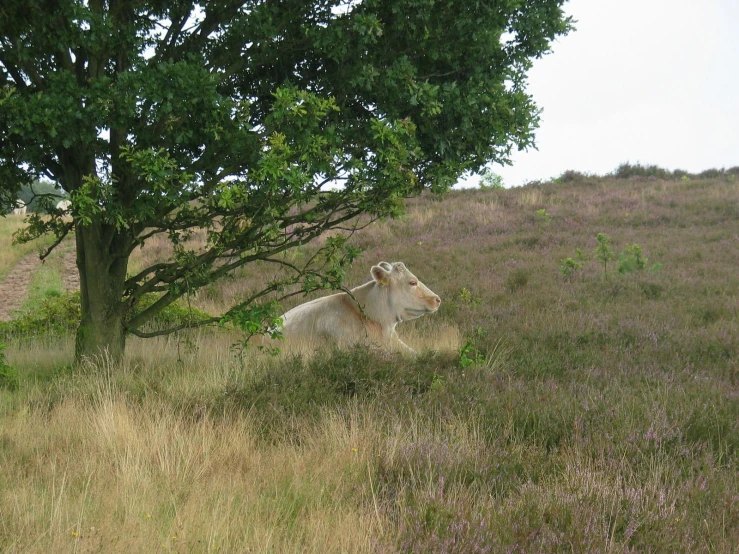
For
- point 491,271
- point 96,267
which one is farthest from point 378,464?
point 491,271

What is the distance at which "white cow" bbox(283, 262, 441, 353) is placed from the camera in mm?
9523

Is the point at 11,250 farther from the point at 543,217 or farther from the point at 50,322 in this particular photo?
the point at 543,217

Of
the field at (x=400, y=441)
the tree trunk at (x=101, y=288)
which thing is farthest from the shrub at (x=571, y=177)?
the tree trunk at (x=101, y=288)

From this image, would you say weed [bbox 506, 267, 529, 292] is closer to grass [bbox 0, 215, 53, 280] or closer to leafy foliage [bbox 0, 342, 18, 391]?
leafy foliage [bbox 0, 342, 18, 391]

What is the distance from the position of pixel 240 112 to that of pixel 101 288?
9.67 ft

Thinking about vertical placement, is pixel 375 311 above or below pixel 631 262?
below

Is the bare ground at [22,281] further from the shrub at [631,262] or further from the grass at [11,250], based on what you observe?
the shrub at [631,262]

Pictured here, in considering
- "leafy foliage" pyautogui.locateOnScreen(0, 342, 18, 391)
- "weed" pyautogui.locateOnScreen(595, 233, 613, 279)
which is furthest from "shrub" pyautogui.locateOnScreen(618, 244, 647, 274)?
"leafy foliage" pyautogui.locateOnScreen(0, 342, 18, 391)

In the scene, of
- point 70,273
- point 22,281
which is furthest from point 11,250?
point 22,281

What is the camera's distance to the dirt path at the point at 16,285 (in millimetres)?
19016

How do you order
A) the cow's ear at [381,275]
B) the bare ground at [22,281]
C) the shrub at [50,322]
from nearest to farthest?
the cow's ear at [381,275], the shrub at [50,322], the bare ground at [22,281]

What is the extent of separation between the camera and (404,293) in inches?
377

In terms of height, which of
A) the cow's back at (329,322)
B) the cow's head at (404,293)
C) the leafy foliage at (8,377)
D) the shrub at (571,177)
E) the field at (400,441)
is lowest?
the field at (400,441)

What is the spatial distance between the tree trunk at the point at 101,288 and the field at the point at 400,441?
1.13ft
